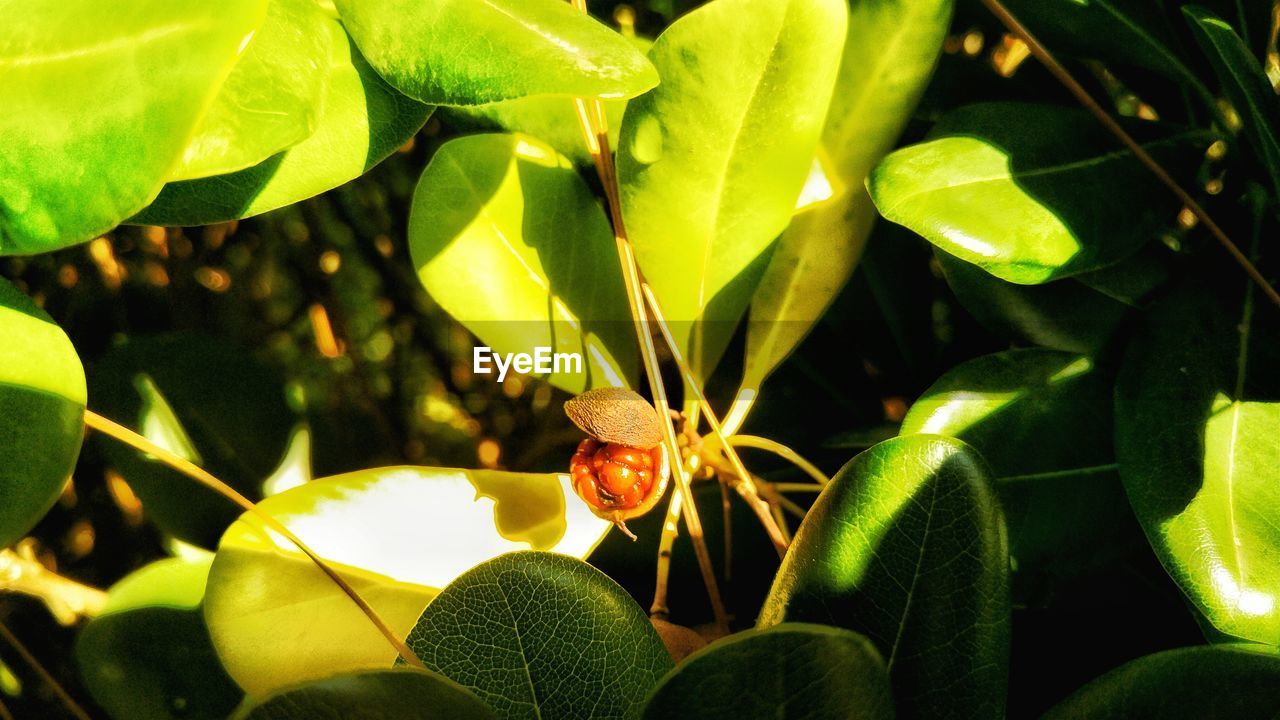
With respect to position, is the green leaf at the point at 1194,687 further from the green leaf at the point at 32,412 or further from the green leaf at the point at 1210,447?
the green leaf at the point at 32,412

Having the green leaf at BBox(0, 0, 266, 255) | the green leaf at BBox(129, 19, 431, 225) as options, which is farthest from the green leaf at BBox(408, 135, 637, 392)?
the green leaf at BBox(0, 0, 266, 255)

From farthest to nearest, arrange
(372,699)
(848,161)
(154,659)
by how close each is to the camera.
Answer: (154,659), (848,161), (372,699)

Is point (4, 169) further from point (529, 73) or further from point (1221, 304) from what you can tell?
point (1221, 304)

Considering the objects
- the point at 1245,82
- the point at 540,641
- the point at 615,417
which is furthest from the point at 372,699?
the point at 1245,82

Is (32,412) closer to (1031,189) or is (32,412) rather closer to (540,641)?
(540,641)

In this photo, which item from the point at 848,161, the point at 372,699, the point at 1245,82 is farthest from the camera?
the point at 848,161

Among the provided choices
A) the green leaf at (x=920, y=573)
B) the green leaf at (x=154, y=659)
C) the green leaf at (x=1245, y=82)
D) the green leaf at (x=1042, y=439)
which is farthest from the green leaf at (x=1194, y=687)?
the green leaf at (x=154, y=659)
